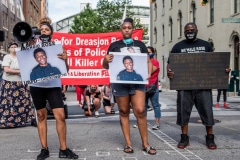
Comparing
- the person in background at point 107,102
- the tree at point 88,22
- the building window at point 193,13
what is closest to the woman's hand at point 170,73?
the person in background at point 107,102

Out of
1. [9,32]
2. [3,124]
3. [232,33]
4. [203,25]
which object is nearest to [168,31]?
[203,25]

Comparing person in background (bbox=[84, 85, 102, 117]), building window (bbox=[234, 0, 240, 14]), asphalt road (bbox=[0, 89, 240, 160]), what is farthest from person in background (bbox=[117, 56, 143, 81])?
building window (bbox=[234, 0, 240, 14])

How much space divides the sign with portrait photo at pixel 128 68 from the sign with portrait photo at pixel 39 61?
73 centimetres

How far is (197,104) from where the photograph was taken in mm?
5785

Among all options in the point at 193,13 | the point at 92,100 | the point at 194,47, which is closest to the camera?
the point at 194,47

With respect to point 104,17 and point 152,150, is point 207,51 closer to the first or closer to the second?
point 152,150

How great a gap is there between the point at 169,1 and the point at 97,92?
1123 inches

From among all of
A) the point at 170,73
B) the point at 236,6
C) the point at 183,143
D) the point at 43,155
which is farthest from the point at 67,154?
the point at 236,6

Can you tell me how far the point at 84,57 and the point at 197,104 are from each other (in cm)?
449

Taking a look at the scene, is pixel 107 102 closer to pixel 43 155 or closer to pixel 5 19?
pixel 43 155

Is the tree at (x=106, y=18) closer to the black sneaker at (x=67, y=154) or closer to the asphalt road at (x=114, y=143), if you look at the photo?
the asphalt road at (x=114, y=143)

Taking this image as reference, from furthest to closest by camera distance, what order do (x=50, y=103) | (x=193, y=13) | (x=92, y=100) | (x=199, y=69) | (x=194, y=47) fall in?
1. (x=193, y=13)
2. (x=92, y=100)
3. (x=199, y=69)
4. (x=194, y=47)
5. (x=50, y=103)

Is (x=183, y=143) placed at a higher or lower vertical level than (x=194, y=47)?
lower

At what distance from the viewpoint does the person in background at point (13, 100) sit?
7934mm
